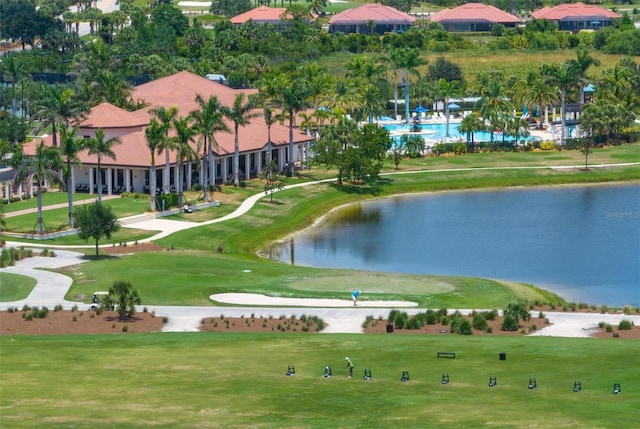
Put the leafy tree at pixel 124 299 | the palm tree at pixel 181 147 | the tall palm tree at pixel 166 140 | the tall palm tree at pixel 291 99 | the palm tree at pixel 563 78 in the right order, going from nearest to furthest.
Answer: the leafy tree at pixel 124 299, the tall palm tree at pixel 166 140, the palm tree at pixel 181 147, the tall palm tree at pixel 291 99, the palm tree at pixel 563 78

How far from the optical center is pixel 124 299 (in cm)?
6900

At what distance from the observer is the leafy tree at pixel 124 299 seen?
69188 mm

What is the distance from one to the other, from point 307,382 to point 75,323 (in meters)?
18.7

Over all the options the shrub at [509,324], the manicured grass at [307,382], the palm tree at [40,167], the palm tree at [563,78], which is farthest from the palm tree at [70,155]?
the palm tree at [563,78]

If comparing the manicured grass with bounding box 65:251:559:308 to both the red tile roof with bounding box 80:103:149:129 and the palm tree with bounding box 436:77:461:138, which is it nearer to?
the red tile roof with bounding box 80:103:149:129

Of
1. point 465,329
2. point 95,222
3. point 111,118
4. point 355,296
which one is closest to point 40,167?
point 95,222

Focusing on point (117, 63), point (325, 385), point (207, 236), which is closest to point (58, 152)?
point (207, 236)

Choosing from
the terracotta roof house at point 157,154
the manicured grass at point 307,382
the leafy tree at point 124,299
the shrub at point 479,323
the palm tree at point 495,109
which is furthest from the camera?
the palm tree at point 495,109

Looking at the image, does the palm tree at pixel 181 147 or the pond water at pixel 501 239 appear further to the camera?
the palm tree at pixel 181 147

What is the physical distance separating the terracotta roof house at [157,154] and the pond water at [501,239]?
1353 cm

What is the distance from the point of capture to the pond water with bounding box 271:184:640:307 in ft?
288

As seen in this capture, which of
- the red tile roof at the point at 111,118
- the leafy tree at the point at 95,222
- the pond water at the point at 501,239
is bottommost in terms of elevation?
the pond water at the point at 501,239

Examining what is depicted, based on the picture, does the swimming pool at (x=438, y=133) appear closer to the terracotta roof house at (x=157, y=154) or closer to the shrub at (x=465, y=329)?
the terracotta roof house at (x=157, y=154)

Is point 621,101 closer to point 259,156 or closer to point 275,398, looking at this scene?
point 259,156
